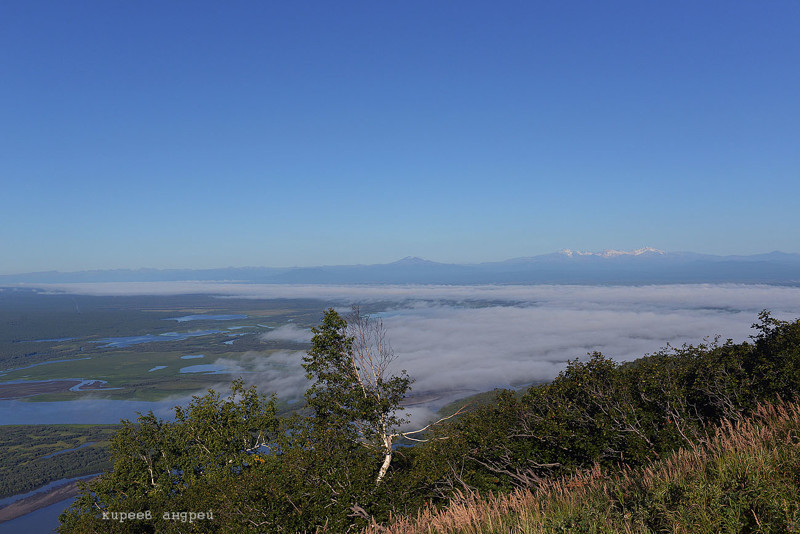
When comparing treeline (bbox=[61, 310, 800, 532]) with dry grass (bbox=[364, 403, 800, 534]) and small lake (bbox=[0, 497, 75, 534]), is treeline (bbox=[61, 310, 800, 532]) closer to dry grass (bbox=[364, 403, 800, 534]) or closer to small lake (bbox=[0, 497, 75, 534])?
dry grass (bbox=[364, 403, 800, 534])

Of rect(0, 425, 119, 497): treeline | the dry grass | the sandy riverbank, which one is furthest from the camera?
rect(0, 425, 119, 497): treeline

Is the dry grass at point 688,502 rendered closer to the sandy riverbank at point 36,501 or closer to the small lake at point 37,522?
the small lake at point 37,522

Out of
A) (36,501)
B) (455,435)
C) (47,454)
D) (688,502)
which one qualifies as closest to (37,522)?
(36,501)

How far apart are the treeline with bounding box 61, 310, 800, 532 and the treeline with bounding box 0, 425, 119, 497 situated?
477 ft

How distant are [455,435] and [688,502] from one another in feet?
62.5

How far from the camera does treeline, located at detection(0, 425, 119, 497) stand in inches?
5743

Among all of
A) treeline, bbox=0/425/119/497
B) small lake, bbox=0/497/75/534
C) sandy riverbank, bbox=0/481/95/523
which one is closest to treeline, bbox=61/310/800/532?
small lake, bbox=0/497/75/534

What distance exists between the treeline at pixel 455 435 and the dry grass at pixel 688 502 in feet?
31.0

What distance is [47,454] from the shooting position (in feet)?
537

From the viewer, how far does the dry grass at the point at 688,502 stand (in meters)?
3.80

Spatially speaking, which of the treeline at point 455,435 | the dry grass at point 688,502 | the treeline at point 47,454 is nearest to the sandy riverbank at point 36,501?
the treeline at point 47,454

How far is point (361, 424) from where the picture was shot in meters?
21.0

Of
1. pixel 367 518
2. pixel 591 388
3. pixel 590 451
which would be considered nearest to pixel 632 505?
pixel 367 518

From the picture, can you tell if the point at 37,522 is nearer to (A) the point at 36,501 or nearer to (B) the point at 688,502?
(A) the point at 36,501
